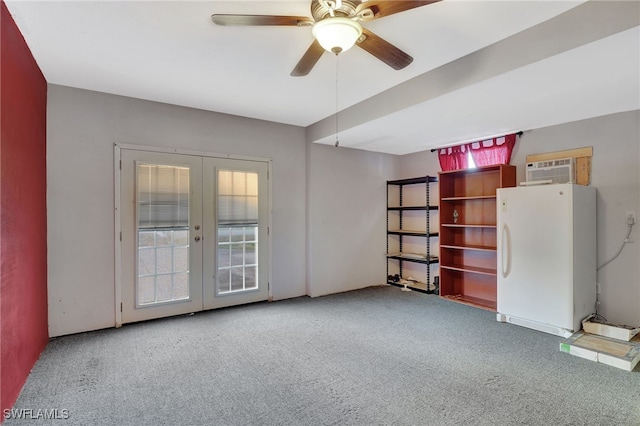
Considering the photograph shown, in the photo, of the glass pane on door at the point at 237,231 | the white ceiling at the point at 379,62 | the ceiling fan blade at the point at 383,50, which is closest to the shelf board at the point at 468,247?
the white ceiling at the point at 379,62

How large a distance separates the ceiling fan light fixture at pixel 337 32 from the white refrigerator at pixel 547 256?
2.85 meters

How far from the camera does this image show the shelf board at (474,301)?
436 centimetres

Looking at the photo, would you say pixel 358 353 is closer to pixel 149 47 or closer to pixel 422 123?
pixel 422 123

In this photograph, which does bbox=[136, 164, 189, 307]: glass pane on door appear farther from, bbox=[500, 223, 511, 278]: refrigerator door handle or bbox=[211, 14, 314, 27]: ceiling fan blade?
bbox=[500, 223, 511, 278]: refrigerator door handle

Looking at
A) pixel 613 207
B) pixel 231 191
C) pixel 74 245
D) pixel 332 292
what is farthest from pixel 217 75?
pixel 613 207

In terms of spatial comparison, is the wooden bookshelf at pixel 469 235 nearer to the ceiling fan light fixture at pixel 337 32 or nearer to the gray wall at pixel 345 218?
the gray wall at pixel 345 218

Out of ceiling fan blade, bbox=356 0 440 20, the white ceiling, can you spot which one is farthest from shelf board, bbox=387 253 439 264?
ceiling fan blade, bbox=356 0 440 20

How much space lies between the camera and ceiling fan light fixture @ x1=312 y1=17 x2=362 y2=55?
1.73m

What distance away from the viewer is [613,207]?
353cm

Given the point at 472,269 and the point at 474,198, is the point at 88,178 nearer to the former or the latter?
the point at 474,198

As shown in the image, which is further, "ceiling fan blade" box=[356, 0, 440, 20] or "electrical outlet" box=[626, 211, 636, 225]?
"electrical outlet" box=[626, 211, 636, 225]

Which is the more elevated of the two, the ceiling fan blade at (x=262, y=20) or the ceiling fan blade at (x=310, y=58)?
the ceiling fan blade at (x=262, y=20)

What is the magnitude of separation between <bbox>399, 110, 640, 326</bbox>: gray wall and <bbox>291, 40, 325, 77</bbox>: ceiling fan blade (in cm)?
342

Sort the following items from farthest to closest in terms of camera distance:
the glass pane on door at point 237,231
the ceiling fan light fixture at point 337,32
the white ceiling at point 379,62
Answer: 1. the glass pane on door at point 237,231
2. the white ceiling at point 379,62
3. the ceiling fan light fixture at point 337,32
